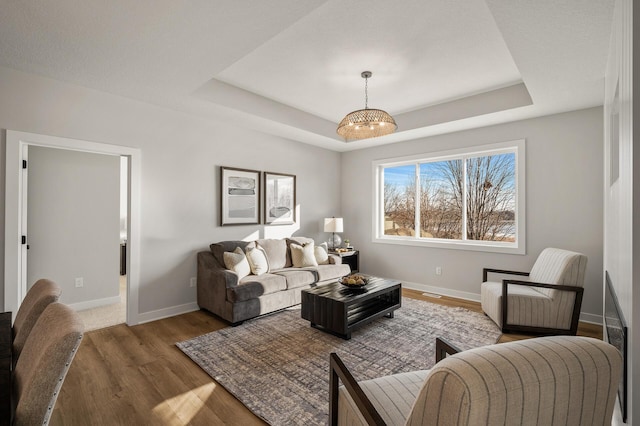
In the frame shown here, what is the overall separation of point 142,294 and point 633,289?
411 cm

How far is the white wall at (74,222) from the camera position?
3.69 metres

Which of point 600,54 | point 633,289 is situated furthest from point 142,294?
point 600,54

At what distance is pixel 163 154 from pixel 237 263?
161 cm

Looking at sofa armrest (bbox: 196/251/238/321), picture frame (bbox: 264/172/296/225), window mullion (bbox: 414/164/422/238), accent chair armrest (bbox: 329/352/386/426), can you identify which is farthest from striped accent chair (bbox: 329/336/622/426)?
window mullion (bbox: 414/164/422/238)

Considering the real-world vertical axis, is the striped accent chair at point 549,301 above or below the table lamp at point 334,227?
below

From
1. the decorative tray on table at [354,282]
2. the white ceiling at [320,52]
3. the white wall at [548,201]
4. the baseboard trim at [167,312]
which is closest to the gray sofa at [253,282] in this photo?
the baseboard trim at [167,312]

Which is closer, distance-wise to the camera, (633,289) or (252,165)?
(633,289)

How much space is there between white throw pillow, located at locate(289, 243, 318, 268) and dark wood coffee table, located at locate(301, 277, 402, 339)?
3.40 feet

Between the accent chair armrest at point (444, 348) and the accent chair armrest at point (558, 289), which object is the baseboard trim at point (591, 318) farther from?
the accent chair armrest at point (444, 348)

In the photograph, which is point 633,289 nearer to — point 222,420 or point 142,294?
point 222,420

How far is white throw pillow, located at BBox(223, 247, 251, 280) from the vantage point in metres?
3.72

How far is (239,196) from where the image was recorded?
14.7 ft

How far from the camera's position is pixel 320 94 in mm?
3895

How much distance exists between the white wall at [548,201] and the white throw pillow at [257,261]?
249cm
